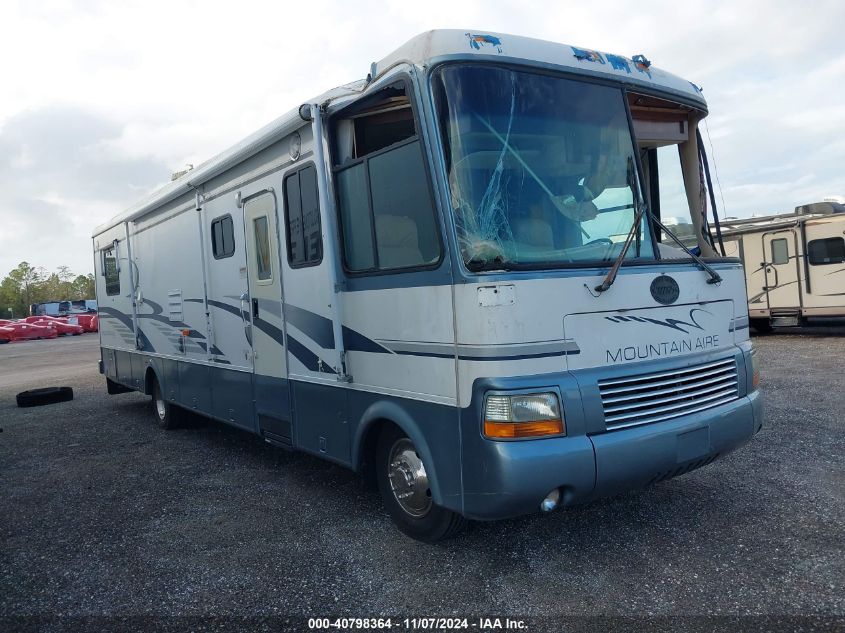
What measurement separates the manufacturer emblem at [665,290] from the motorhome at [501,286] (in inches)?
0.5

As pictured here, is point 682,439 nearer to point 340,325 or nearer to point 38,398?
point 340,325

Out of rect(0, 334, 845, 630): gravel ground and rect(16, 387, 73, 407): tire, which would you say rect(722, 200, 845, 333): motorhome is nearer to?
rect(0, 334, 845, 630): gravel ground

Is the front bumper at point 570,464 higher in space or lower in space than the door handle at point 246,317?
lower

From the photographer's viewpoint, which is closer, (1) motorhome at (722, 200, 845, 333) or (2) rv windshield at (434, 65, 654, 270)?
(2) rv windshield at (434, 65, 654, 270)

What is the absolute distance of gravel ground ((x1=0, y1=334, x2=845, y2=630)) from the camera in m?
3.66

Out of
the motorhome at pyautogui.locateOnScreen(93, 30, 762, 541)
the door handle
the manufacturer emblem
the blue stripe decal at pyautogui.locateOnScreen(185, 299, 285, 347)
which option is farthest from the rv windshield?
the door handle

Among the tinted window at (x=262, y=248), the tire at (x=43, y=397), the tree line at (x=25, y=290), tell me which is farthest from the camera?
the tree line at (x=25, y=290)

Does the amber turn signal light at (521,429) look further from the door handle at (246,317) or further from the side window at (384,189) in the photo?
the door handle at (246,317)

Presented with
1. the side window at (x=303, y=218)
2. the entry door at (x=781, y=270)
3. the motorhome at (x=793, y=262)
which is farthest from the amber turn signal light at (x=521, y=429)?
the entry door at (x=781, y=270)

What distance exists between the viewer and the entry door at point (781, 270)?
14922mm

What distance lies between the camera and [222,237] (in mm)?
6551

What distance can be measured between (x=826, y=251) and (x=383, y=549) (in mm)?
13304

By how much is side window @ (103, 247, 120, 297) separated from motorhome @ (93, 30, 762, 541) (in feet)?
18.1

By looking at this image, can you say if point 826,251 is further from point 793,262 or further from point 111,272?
point 111,272
